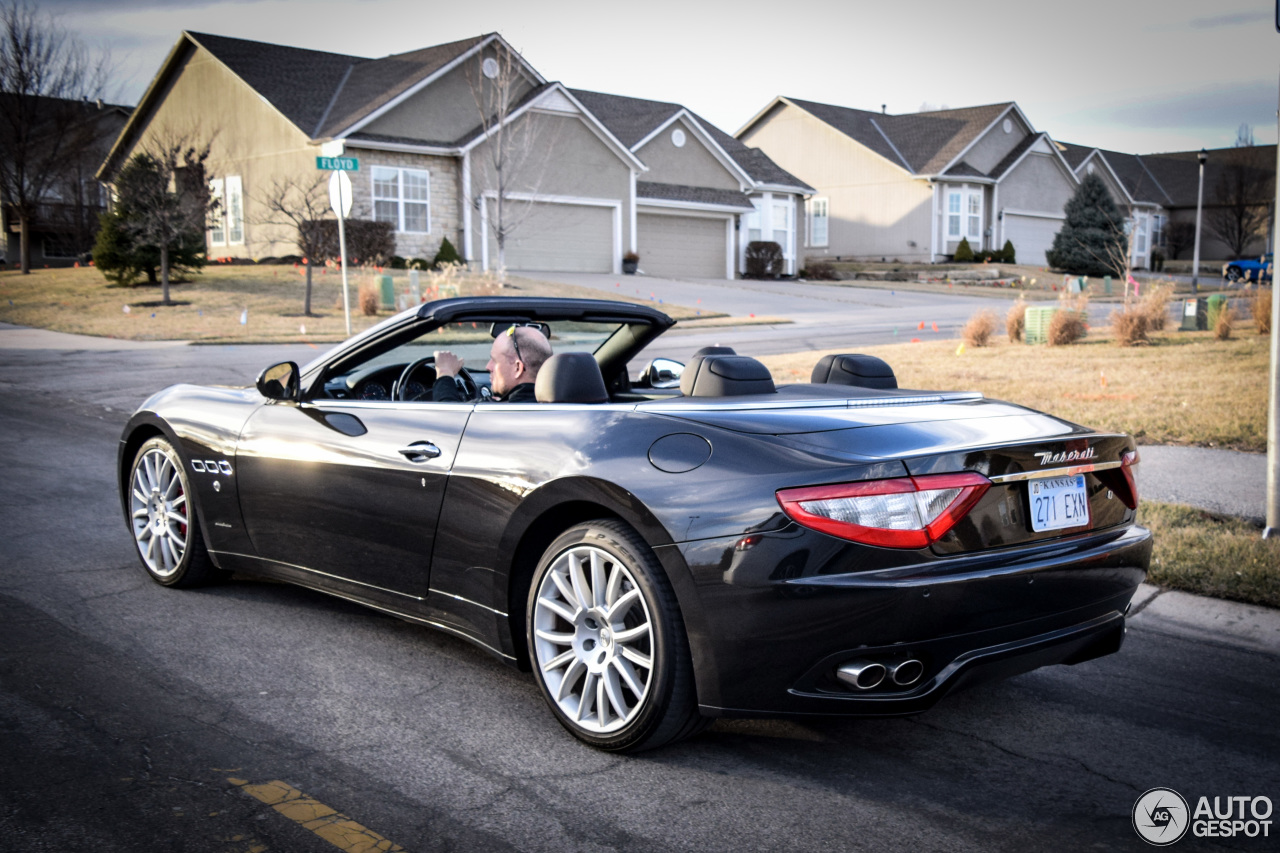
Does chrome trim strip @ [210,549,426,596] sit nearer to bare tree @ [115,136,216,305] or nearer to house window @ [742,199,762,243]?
bare tree @ [115,136,216,305]

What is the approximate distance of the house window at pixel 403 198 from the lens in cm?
3127

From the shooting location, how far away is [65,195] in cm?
3825

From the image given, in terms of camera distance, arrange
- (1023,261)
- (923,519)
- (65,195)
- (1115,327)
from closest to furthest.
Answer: (923,519), (1115,327), (65,195), (1023,261)

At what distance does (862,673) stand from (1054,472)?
35.5 inches

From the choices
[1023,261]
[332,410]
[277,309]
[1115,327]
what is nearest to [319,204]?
[277,309]

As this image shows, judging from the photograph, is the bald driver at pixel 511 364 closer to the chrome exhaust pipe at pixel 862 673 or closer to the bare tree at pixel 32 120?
the chrome exhaust pipe at pixel 862 673

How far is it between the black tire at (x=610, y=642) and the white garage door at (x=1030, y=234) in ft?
163

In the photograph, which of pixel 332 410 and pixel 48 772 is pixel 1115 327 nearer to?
pixel 332 410

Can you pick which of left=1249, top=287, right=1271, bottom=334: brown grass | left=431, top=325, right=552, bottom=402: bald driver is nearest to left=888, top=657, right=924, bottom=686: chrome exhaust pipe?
left=431, top=325, right=552, bottom=402: bald driver

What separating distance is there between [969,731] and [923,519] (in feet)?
3.48

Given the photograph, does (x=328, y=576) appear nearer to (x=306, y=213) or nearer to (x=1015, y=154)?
(x=306, y=213)

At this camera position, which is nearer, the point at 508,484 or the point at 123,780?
the point at 123,780

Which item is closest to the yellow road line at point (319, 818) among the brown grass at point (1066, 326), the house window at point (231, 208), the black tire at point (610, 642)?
the black tire at point (610, 642)

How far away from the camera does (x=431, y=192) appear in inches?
1277
